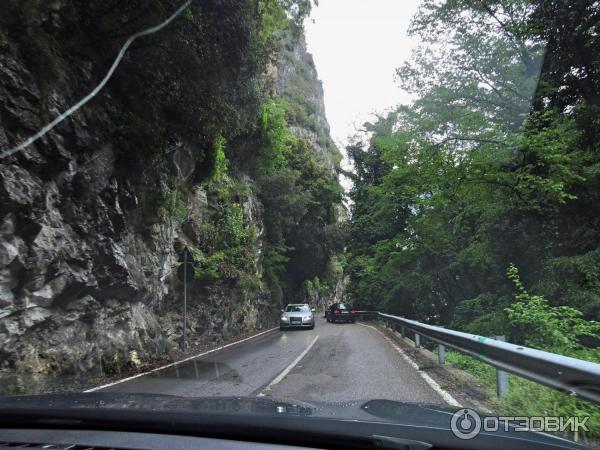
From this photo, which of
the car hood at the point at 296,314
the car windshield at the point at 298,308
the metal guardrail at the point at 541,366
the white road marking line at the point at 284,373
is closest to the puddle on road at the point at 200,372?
the white road marking line at the point at 284,373

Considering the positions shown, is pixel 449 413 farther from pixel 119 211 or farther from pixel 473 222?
pixel 473 222

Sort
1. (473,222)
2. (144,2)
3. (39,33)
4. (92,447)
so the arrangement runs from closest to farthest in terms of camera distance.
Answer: (92,447) → (39,33) → (144,2) → (473,222)

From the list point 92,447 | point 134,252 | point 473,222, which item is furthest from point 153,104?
point 473,222

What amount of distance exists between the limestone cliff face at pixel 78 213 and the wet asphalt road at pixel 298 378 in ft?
5.64

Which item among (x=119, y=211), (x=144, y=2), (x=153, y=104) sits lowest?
(x=119, y=211)

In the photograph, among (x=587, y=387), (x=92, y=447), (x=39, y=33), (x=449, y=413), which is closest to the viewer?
(x=92, y=447)

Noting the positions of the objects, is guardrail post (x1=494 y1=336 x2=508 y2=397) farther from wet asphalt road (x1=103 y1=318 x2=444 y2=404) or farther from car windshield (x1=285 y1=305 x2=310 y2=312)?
car windshield (x1=285 y1=305 x2=310 y2=312)

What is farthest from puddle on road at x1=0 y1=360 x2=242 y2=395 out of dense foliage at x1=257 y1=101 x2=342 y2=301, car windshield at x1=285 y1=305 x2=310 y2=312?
dense foliage at x1=257 y1=101 x2=342 y2=301

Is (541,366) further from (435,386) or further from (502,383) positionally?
(435,386)

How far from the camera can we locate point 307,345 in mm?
14375

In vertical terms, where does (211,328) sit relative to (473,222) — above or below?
below

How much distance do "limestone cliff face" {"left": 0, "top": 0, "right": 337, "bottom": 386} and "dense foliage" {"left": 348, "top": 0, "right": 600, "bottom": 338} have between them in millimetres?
7275

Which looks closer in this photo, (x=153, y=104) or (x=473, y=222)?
(x=153, y=104)

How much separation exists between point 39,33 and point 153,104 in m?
3.24
